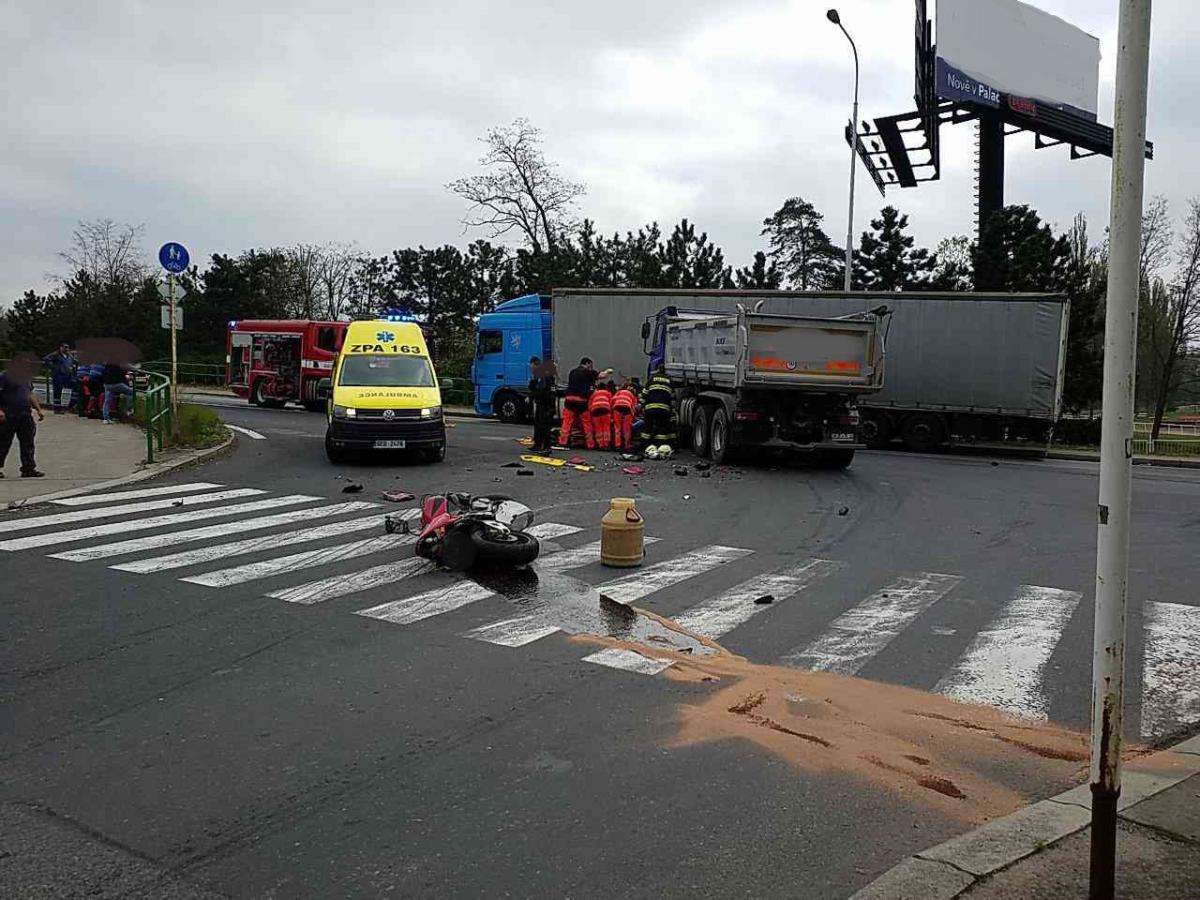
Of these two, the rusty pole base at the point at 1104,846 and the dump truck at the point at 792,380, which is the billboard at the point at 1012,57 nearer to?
the dump truck at the point at 792,380

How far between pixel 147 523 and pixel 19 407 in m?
4.33

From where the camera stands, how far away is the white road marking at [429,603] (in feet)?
23.9

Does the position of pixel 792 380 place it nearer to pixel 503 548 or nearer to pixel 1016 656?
pixel 503 548

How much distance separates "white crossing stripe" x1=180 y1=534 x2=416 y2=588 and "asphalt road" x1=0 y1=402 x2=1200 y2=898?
5cm

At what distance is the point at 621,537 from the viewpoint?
9.19 meters

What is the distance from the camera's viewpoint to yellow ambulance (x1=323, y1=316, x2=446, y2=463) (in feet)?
53.2

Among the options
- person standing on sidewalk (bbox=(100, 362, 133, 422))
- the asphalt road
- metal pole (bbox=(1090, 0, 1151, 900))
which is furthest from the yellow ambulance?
metal pole (bbox=(1090, 0, 1151, 900))

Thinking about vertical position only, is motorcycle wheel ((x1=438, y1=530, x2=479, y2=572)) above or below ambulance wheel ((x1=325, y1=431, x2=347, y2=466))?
below

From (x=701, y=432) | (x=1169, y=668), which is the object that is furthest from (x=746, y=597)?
(x=701, y=432)

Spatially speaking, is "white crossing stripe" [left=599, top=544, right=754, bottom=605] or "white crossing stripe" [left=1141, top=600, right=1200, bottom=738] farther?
"white crossing stripe" [left=599, top=544, right=754, bottom=605]

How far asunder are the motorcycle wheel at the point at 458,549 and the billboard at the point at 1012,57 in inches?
1311

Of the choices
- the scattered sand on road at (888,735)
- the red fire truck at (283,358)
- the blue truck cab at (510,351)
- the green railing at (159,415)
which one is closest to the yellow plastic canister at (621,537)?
the scattered sand on road at (888,735)

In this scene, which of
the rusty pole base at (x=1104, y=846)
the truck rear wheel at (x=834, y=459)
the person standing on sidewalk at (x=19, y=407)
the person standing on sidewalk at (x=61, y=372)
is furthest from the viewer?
the person standing on sidewalk at (x=61, y=372)

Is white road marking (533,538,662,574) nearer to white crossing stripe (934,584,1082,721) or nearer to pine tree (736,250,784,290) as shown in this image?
white crossing stripe (934,584,1082,721)
